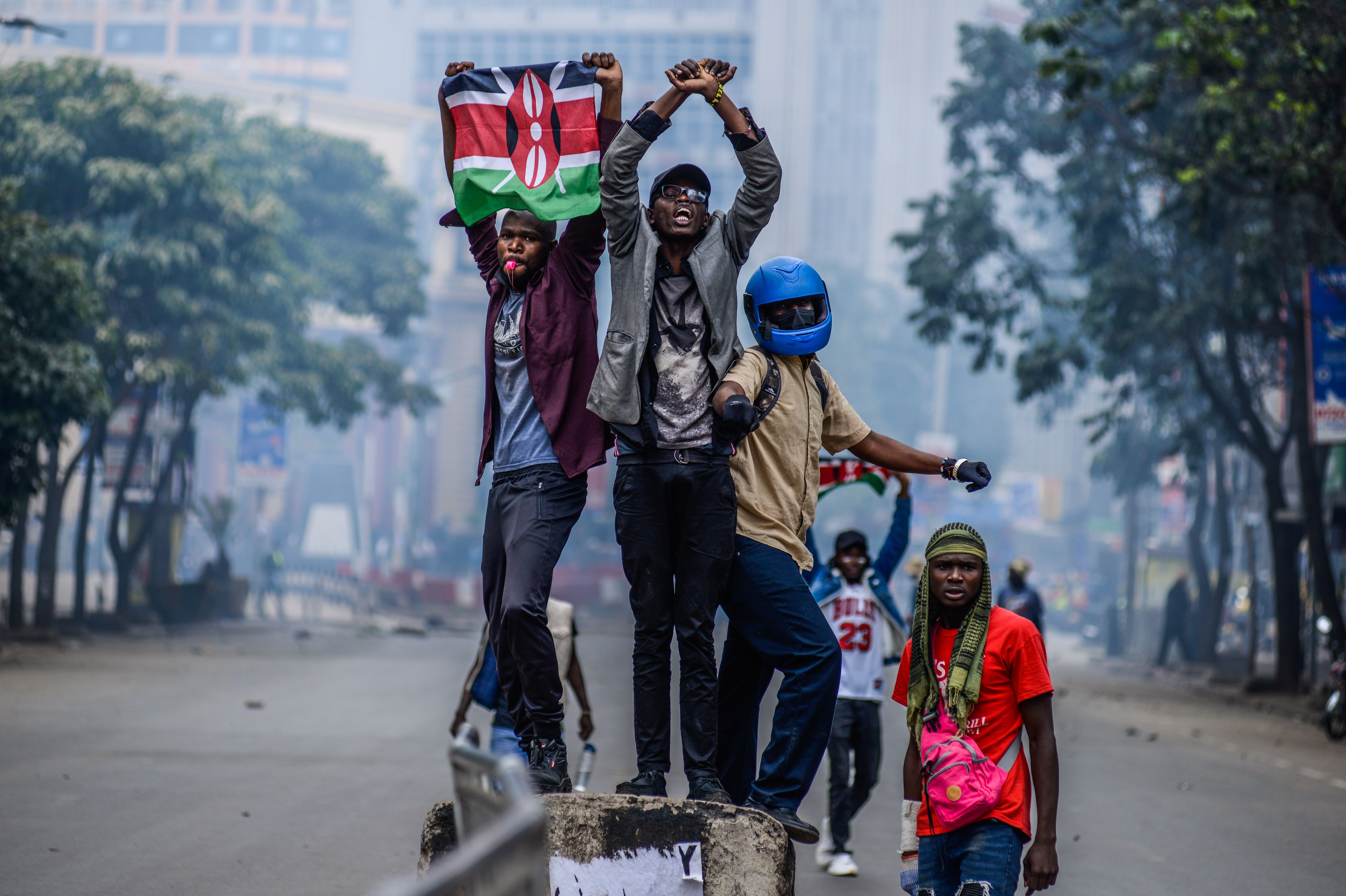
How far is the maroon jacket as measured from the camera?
449cm

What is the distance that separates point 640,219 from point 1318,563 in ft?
52.2

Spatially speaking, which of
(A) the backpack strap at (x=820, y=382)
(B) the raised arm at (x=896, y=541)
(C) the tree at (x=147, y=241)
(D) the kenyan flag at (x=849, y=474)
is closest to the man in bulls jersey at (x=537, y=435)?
(A) the backpack strap at (x=820, y=382)

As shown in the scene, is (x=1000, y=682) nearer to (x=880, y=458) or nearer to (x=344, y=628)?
(x=880, y=458)

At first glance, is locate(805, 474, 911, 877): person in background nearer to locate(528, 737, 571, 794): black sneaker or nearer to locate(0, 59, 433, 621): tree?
locate(528, 737, 571, 794): black sneaker

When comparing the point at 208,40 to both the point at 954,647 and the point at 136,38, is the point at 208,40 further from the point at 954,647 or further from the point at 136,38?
the point at 954,647

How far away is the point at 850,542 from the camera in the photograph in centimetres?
774

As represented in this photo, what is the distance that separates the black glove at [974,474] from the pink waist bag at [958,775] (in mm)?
743

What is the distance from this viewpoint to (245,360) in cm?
2797

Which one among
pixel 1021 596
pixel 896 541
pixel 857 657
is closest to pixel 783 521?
pixel 896 541

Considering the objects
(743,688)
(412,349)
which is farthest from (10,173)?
(412,349)

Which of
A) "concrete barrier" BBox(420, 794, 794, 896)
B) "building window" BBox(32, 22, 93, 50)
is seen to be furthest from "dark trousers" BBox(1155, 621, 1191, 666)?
"building window" BBox(32, 22, 93, 50)

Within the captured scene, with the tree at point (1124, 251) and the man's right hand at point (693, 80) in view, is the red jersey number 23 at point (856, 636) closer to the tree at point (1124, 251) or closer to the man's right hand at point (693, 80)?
the man's right hand at point (693, 80)

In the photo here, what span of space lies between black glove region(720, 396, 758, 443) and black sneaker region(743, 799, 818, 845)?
110cm

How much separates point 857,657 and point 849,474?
1378mm
